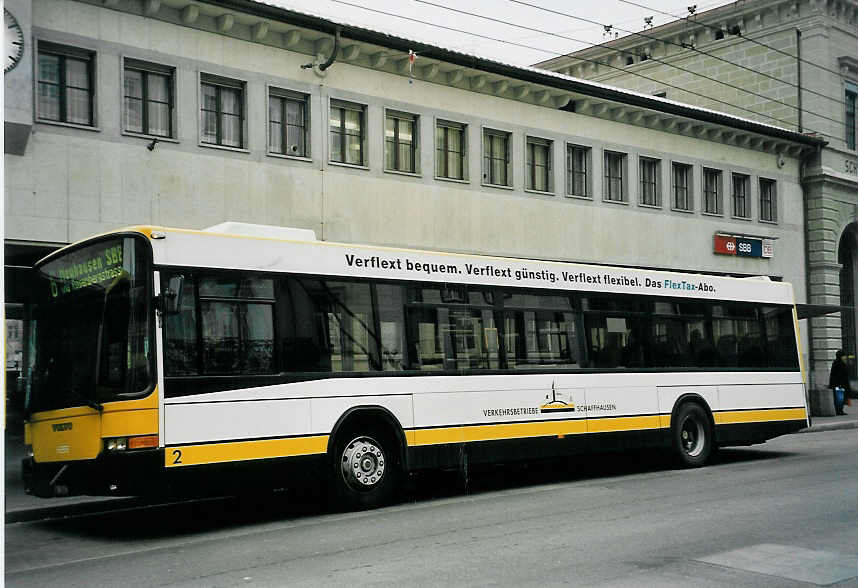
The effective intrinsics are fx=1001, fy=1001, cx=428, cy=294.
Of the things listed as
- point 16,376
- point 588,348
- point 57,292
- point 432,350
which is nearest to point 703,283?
point 588,348

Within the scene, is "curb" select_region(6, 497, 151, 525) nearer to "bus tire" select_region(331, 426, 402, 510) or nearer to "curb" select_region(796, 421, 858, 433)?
"bus tire" select_region(331, 426, 402, 510)

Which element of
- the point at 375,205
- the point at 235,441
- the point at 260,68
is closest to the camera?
the point at 235,441

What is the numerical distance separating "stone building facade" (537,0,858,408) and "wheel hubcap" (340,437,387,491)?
23674 mm

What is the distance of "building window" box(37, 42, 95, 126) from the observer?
55.6 ft

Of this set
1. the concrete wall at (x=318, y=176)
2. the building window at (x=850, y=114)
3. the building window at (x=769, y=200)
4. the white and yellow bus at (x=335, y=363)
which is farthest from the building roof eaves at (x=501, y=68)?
the white and yellow bus at (x=335, y=363)

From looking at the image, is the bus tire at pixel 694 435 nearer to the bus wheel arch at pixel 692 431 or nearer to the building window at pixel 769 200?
the bus wheel arch at pixel 692 431

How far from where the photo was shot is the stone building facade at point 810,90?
33688mm

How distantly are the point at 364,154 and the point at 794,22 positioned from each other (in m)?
19.4

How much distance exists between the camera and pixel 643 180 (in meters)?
29.0

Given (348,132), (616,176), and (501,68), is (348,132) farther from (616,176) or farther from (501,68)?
(616,176)

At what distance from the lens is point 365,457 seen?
37.7ft

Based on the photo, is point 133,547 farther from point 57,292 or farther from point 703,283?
point 703,283

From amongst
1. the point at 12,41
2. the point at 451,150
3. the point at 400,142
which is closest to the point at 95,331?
the point at 12,41

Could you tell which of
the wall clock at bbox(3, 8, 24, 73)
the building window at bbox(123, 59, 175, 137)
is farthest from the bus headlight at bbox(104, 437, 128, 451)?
the building window at bbox(123, 59, 175, 137)
